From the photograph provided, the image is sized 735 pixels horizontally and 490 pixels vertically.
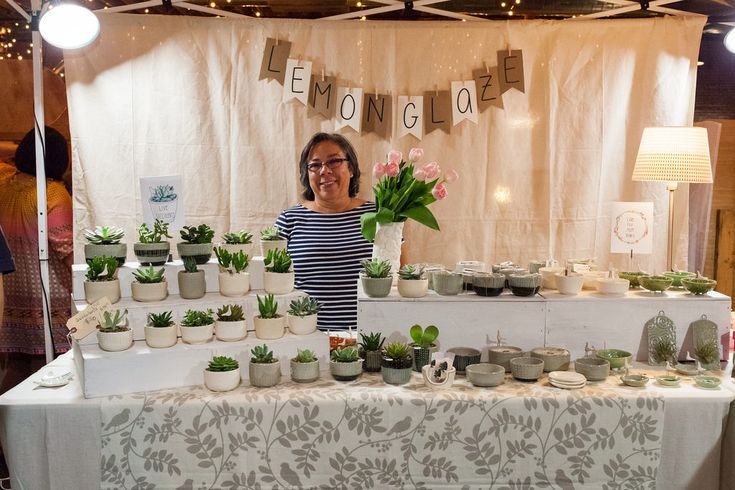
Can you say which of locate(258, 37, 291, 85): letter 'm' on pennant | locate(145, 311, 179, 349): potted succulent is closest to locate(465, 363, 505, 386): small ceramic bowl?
locate(145, 311, 179, 349): potted succulent

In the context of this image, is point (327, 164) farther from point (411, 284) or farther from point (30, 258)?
point (30, 258)

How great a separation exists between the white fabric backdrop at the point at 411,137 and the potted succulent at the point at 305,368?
177 centimetres

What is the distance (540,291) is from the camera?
2459mm

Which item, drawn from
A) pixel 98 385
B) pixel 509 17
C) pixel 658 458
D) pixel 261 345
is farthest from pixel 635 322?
pixel 509 17

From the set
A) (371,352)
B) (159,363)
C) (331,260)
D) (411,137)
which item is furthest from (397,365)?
(411,137)

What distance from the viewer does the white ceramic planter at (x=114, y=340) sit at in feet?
6.84

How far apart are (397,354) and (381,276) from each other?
289 millimetres

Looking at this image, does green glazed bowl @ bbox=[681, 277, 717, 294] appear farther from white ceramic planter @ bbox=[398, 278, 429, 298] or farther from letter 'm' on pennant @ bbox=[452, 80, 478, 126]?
letter 'm' on pennant @ bbox=[452, 80, 478, 126]

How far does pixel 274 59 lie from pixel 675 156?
83.2 inches

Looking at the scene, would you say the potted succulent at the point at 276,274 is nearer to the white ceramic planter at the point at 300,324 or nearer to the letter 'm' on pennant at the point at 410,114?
the white ceramic planter at the point at 300,324

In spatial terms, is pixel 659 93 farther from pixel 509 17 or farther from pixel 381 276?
pixel 381 276

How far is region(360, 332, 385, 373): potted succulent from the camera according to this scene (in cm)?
226

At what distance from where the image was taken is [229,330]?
7.22ft

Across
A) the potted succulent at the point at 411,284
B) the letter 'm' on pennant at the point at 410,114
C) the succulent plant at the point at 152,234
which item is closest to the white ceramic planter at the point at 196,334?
the succulent plant at the point at 152,234
